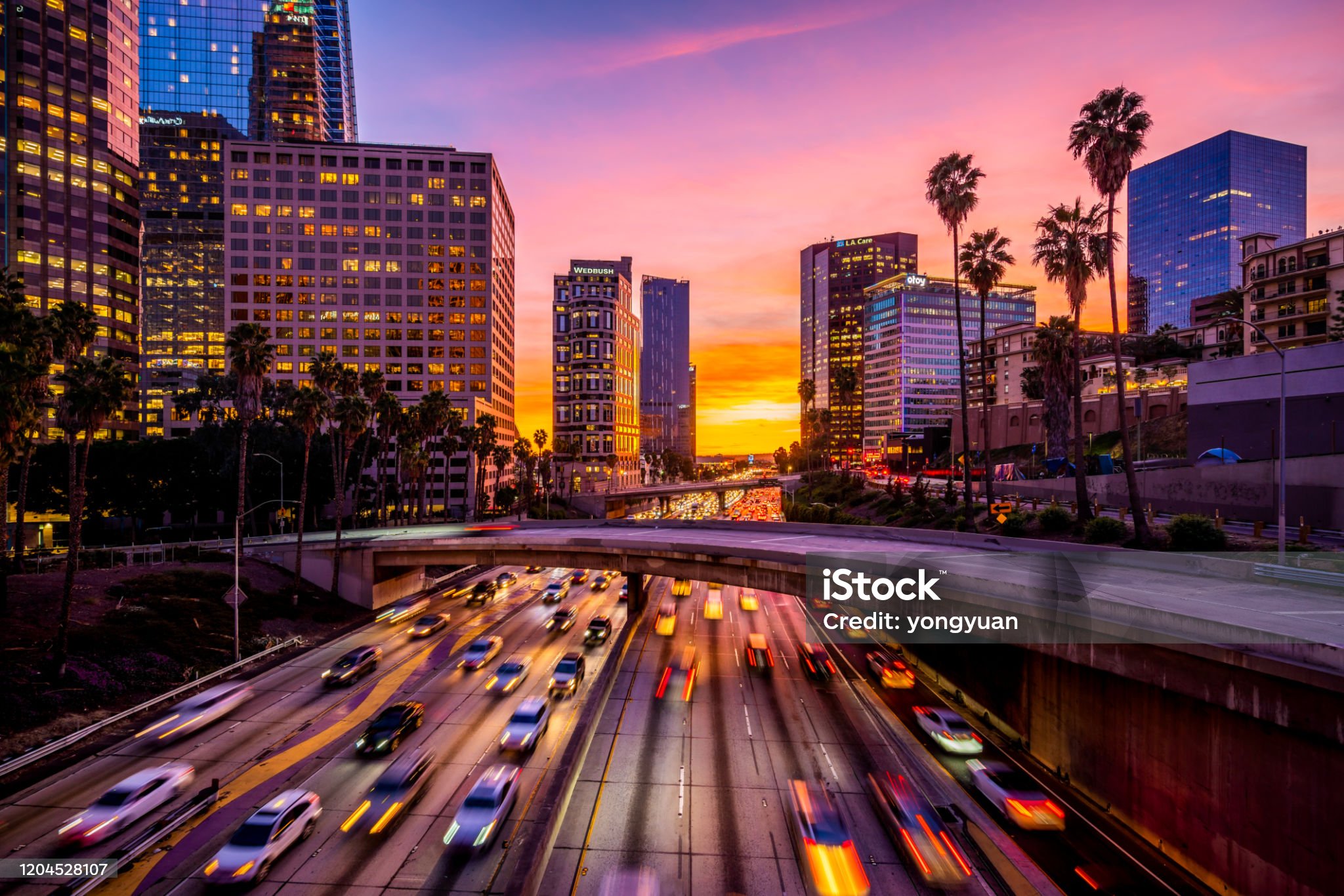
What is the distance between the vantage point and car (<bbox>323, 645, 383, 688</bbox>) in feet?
105

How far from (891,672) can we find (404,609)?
3865 centimetres

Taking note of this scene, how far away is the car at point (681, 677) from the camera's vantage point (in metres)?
31.0

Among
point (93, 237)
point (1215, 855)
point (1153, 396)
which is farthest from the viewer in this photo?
point (93, 237)

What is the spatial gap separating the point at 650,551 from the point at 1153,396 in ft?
281

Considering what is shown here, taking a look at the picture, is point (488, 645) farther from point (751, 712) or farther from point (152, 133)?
point (152, 133)

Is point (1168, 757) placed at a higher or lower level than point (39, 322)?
lower

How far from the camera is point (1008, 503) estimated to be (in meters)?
52.1

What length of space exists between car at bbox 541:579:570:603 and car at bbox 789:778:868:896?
3696 centimetres

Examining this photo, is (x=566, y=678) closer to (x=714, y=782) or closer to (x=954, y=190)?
(x=714, y=782)

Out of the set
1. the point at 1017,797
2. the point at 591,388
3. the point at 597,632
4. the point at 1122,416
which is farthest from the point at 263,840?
the point at 591,388

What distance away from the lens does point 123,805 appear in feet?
61.0

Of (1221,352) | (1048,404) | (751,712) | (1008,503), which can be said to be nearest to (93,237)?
(751,712)

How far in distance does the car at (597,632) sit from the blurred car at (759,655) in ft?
33.8

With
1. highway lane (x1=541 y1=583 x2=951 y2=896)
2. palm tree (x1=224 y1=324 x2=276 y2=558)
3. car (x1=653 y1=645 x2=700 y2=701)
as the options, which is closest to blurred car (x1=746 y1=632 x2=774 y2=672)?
highway lane (x1=541 y1=583 x2=951 y2=896)
